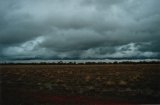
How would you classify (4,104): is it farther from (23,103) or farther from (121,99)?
(121,99)

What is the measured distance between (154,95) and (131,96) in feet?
6.41

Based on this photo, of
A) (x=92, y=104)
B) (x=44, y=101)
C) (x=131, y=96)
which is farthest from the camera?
(x=131, y=96)

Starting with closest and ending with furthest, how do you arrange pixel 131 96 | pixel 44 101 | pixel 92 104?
pixel 92 104 → pixel 44 101 → pixel 131 96

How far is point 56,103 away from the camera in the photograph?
14.4 m

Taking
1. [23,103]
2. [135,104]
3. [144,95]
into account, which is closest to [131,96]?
[144,95]

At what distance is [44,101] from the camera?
1510cm

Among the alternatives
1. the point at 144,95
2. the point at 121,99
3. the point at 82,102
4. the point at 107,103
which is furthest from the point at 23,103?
the point at 144,95

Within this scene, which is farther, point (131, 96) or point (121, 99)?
point (131, 96)

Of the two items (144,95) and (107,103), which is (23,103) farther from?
(144,95)

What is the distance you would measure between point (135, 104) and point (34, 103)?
262 inches

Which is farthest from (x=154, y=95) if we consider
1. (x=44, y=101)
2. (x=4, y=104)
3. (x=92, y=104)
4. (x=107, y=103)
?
(x=4, y=104)

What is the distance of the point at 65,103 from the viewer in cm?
1438

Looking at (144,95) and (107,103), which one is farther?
(144,95)

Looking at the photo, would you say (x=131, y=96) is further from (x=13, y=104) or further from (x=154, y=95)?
(x=13, y=104)
